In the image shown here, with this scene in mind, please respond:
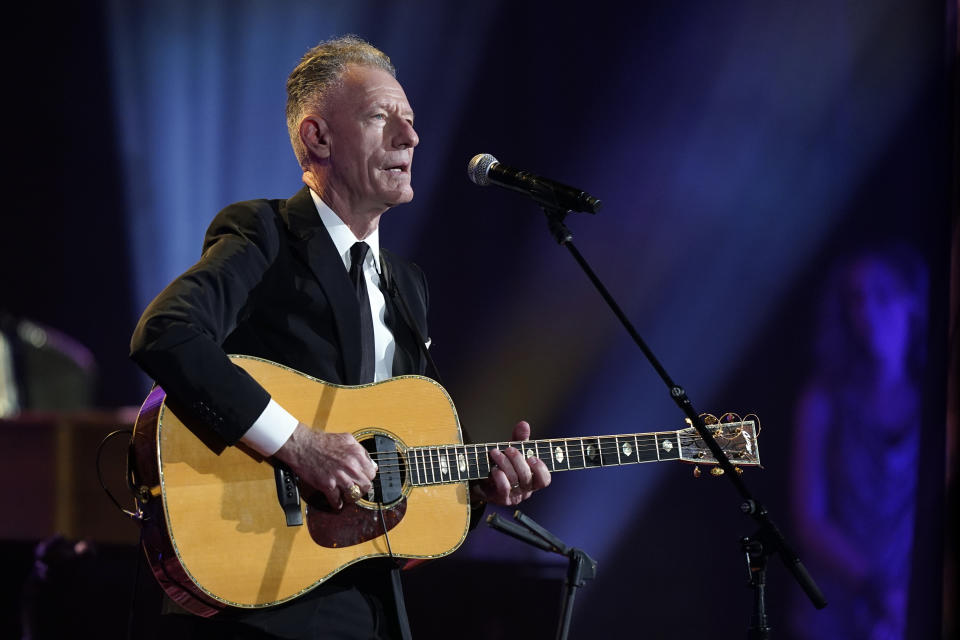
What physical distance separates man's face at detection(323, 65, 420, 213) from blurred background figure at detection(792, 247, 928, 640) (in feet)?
9.15

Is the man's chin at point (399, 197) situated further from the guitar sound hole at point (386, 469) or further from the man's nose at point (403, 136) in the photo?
the guitar sound hole at point (386, 469)

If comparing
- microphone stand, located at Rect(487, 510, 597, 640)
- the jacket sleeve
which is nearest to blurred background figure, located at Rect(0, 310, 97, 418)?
the jacket sleeve

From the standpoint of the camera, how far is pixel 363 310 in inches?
111

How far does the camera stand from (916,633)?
4547mm

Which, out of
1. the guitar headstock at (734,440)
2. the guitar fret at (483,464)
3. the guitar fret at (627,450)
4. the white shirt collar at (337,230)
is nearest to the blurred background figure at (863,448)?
the guitar headstock at (734,440)

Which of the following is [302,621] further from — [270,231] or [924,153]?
[924,153]

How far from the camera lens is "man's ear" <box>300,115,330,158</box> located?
295 cm

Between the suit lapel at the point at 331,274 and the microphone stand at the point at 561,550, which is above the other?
the suit lapel at the point at 331,274

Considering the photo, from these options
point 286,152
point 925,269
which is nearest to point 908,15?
point 925,269

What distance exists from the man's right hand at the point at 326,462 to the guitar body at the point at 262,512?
0.24 feet

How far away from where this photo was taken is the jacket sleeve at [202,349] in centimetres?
222

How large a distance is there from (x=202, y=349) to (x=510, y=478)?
105 cm

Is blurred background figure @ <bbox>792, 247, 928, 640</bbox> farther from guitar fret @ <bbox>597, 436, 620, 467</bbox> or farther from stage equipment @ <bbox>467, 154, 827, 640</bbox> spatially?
stage equipment @ <bbox>467, 154, 827, 640</bbox>

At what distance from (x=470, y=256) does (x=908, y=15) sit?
2620 mm
